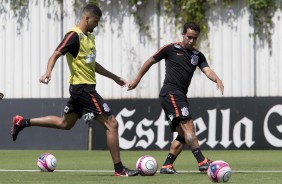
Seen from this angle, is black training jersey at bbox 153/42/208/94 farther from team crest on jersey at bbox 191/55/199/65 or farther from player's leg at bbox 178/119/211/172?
player's leg at bbox 178/119/211/172

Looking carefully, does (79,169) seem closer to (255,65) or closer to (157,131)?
(157,131)

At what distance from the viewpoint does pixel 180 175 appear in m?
11.7

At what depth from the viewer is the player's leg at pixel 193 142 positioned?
11.9 m

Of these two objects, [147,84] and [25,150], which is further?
[147,84]

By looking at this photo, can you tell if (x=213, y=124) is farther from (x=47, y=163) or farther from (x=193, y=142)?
(x=47, y=163)

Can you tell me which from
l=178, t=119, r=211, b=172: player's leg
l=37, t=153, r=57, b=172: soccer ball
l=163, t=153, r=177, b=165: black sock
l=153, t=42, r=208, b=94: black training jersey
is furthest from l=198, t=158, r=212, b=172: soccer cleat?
l=37, t=153, r=57, b=172: soccer ball

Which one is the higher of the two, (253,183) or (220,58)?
(220,58)

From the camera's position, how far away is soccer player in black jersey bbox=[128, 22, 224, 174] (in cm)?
1218

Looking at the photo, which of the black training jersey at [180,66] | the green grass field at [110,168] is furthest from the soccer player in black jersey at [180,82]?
the green grass field at [110,168]

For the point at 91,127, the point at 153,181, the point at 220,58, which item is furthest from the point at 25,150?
the point at 153,181

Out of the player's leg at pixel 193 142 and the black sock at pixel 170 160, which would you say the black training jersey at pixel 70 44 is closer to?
the player's leg at pixel 193 142

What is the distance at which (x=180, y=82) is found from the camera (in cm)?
1241

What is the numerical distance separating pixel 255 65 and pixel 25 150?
5186 mm

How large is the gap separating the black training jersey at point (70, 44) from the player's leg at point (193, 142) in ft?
5.59
